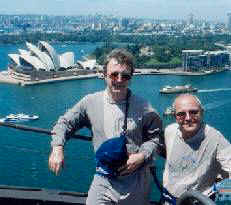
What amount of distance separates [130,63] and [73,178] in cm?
438

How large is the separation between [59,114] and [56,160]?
8.39 meters

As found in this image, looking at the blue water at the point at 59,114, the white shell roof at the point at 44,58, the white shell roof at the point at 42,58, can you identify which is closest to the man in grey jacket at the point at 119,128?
the blue water at the point at 59,114

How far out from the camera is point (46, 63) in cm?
1559

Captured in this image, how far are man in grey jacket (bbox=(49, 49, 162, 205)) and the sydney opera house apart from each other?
1401cm

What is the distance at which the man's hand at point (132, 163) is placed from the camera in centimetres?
58

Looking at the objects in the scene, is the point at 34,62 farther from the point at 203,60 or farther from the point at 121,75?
the point at 121,75

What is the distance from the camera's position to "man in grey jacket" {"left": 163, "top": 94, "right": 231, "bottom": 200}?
0.58m

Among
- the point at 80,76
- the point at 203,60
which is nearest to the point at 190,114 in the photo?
the point at 80,76

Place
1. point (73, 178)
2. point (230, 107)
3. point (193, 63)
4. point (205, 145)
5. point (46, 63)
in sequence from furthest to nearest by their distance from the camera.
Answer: point (193, 63), point (46, 63), point (230, 107), point (73, 178), point (205, 145)

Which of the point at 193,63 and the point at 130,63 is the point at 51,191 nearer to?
the point at 130,63

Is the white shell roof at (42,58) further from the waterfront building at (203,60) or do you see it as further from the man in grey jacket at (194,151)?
the man in grey jacket at (194,151)

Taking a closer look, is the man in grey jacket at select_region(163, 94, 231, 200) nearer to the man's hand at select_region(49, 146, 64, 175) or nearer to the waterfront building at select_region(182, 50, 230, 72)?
the man's hand at select_region(49, 146, 64, 175)

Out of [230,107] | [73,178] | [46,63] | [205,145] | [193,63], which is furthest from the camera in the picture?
[193,63]

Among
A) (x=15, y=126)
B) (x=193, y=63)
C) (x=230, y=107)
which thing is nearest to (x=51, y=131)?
(x=15, y=126)
